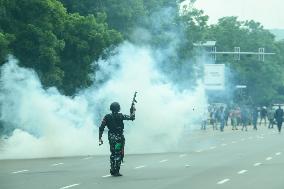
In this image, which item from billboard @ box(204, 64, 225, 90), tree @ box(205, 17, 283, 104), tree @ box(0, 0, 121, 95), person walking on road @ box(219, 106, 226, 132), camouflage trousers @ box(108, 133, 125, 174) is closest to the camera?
camouflage trousers @ box(108, 133, 125, 174)

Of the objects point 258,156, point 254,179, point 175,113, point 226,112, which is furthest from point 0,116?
point 226,112

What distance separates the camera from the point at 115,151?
78.8 feet

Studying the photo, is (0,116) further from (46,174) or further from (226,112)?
(226,112)

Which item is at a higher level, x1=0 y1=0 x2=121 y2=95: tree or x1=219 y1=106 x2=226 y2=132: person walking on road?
x1=0 y1=0 x2=121 y2=95: tree

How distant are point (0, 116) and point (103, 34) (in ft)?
44.0

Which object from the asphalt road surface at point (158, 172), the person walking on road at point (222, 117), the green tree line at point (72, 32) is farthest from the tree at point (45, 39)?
the person walking on road at point (222, 117)

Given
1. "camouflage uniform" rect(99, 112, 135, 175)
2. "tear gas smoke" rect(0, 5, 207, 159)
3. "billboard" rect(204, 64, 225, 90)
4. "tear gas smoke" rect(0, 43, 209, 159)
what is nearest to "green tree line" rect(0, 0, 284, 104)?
"tear gas smoke" rect(0, 5, 207, 159)

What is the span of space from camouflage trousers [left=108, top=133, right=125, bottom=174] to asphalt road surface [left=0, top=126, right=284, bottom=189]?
33cm

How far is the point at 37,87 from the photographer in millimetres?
36531

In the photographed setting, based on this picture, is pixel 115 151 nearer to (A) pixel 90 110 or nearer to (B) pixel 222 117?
(A) pixel 90 110

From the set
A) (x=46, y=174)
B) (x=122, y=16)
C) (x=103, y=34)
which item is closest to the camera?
(x=46, y=174)

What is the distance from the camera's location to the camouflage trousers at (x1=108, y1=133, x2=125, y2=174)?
77.5 ft

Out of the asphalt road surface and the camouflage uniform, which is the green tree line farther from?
the camouflage uniform

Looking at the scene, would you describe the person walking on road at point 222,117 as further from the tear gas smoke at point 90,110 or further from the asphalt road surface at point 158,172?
the asphalt road surface at point 158,172
